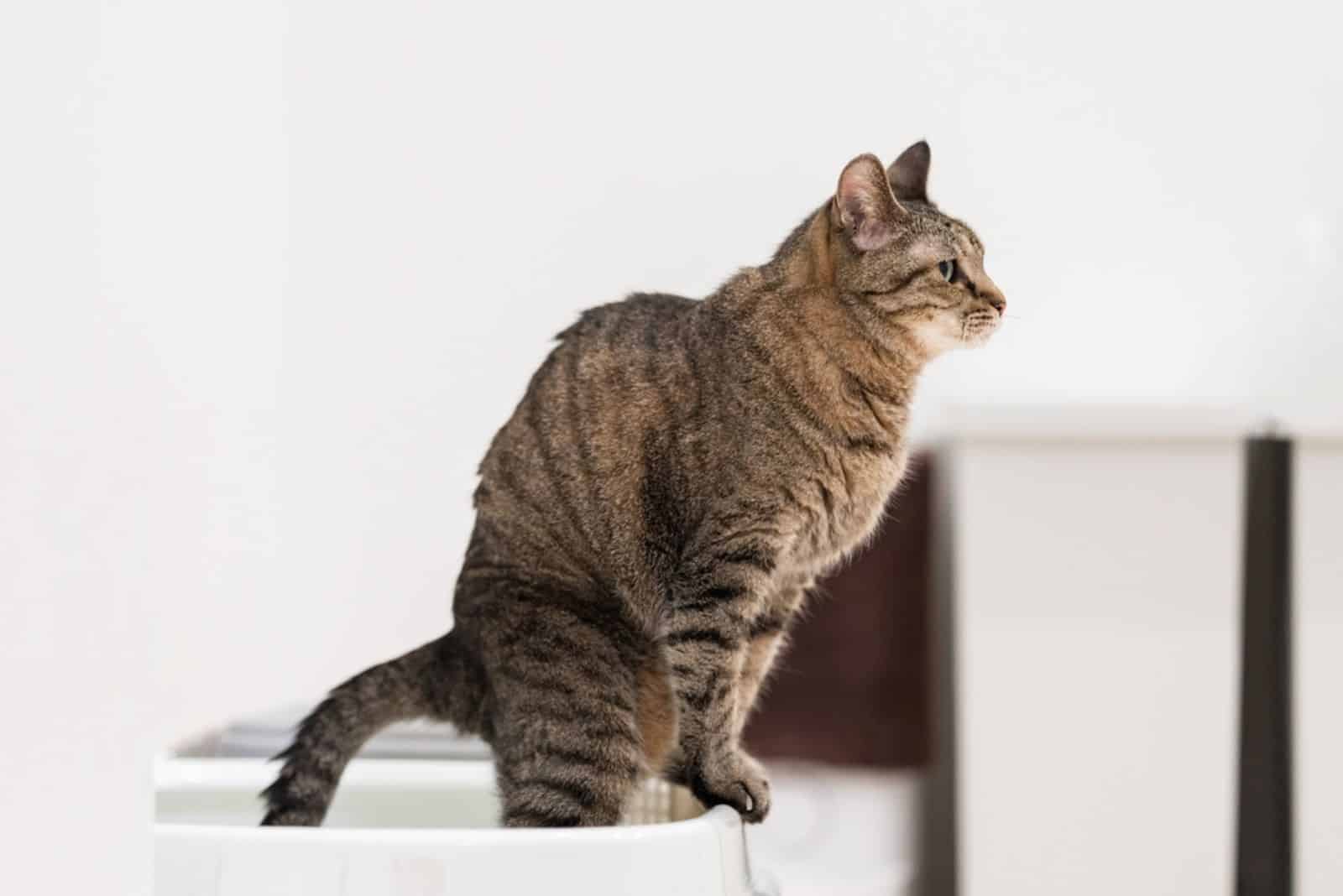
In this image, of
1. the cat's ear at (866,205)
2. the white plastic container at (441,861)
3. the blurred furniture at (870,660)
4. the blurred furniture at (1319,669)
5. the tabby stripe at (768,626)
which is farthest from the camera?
the blurred furniture at (870,660)

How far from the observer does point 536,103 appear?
3.86 ft

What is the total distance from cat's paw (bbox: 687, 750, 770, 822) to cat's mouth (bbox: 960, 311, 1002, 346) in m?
0.32

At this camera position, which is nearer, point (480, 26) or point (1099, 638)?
point (480, 26)

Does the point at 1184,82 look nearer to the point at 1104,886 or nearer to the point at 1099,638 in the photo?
the point at 1099,638

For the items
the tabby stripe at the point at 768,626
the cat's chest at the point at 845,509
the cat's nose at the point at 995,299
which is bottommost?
the tabby stripe at the point at 768,626

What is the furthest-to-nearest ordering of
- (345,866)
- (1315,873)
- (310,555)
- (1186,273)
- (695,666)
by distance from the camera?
1. (1186,273)
2. (1315,873)
3. (310,555)
4. (695,666)
5. (345,866)

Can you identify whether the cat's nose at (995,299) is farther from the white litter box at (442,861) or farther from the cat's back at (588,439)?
the white litter box at (442,861)

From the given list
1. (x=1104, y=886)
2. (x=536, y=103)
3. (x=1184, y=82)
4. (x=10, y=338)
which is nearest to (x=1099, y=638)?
A: (x=1104, y=886)

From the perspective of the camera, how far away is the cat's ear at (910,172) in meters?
0.88

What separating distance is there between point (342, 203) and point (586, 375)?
388 mm

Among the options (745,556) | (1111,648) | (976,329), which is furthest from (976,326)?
(1111,648)

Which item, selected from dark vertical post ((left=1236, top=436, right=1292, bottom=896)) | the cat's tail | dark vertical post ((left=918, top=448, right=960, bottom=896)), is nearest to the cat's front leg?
the cat's tail

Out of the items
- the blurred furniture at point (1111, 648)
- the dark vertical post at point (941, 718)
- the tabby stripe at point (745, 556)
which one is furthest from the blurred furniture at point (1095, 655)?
the tabby stripe at point (745, 556)

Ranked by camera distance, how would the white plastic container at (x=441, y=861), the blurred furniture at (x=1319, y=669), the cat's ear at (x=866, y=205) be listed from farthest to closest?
the blurred furniture at (x=1319, y=669) < the cat's ear at (x=866, y=205) < the white plastic container at (x=441, y=861)
